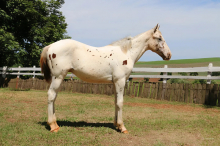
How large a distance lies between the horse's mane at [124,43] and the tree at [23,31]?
1350 cm

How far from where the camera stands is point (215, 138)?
4898 millimetres

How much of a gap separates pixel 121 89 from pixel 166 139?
1525 mm

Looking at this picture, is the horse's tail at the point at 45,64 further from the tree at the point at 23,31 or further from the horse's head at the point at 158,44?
the tree at the point at 23,31

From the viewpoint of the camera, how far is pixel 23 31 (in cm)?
2081

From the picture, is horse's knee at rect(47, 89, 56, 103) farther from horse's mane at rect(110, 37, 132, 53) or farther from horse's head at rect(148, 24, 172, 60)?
horse's head at rect(148, 24, 172, 60)

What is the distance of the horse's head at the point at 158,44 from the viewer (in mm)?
5734

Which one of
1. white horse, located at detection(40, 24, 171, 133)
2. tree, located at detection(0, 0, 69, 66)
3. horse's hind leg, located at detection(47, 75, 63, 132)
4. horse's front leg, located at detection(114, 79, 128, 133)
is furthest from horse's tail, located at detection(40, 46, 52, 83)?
tree, located at detection(0, 0, 69, 66)

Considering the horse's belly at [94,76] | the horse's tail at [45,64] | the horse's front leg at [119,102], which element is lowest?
the horse's front leg at [119,102]

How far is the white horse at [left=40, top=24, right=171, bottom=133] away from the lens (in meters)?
4.90

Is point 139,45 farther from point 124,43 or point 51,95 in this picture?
point 51,95

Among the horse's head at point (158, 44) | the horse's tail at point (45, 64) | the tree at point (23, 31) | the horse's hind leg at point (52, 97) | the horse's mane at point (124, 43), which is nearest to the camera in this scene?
the horse's hind leg at point (52, 97)

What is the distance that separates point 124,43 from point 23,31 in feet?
58.6

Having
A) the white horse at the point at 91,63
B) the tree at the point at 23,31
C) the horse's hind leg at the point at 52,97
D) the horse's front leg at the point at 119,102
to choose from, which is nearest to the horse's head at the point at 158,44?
the white horse at the point at 91,63

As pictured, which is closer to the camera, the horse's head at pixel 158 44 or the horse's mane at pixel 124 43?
the horse's mane at pixel 124 43
